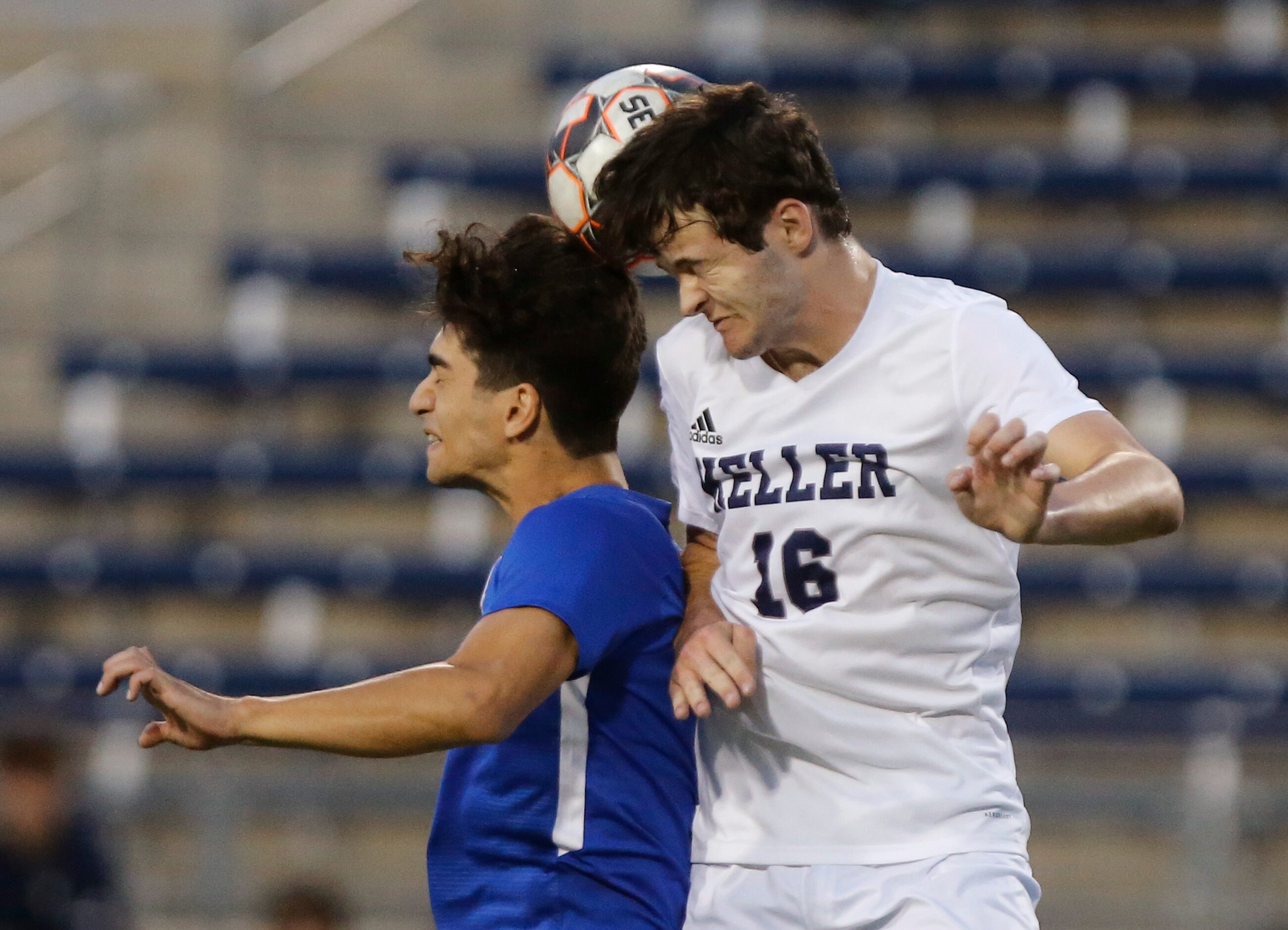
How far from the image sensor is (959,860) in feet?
7.79

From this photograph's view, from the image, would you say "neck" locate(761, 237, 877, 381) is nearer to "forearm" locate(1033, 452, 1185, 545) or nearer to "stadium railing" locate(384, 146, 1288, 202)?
"forearm" locate(1033, 452, 1185, 545)

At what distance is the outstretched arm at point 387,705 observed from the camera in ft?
6.76

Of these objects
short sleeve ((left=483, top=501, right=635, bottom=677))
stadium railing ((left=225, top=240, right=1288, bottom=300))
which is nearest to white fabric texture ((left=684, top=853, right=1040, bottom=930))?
short sleeve ((left=483, top=501, right=635, bottom=677))

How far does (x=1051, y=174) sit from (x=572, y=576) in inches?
245

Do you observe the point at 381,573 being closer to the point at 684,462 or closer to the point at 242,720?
the point at 684,462

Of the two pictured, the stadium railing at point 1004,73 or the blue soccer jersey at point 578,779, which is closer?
the blue soccer jersey at point 578,779

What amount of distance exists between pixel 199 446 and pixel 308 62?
2318mm

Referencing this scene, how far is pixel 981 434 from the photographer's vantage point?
1999 mm

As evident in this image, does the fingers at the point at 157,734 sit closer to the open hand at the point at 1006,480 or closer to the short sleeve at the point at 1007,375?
the open hand at the point at 1006,480

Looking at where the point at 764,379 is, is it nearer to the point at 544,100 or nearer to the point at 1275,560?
the point at 1275,560

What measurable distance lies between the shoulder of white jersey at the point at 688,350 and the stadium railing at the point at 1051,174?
212 inches

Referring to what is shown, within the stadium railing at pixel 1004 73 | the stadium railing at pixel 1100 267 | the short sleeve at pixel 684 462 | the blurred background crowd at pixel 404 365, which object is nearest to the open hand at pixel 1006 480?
the short sleeve at pixel 684 462

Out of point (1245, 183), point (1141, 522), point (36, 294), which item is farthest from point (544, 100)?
point (1141, 522)

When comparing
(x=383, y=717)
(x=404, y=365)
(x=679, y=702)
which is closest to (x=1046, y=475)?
(x=679, y=702)
